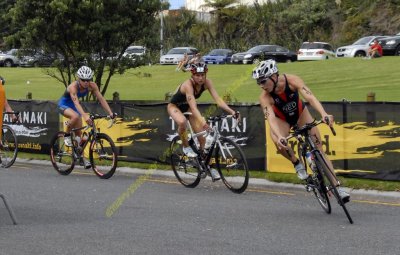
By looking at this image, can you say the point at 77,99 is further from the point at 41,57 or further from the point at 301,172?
the point at 41,57

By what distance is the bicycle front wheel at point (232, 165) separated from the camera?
1030 cm

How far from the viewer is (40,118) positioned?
16.2m

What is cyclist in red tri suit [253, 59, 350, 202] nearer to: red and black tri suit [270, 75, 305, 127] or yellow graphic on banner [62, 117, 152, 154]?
red and black tri suit [270, 75, 305, 127]

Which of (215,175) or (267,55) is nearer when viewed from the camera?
(215,175)

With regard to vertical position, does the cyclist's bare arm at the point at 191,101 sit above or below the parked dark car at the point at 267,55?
below

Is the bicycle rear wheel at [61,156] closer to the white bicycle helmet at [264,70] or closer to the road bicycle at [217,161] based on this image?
the road bicycle at [217,161]

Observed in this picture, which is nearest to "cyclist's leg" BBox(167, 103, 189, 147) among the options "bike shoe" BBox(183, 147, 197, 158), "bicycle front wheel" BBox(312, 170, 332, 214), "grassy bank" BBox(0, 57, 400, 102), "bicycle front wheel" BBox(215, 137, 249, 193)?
"bike shoe" BBox(183, 147, 197, 158)

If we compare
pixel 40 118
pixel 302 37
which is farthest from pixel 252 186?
pixel 302 37

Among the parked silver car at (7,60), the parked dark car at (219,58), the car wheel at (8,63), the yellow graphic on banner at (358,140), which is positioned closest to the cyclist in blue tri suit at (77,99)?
the yellow graphic on banner at (358,140)

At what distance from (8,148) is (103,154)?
136 inches

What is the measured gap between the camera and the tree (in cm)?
1850

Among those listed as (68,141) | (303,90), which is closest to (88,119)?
(68,141)

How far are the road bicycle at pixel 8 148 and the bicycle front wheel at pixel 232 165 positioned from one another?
5488mm

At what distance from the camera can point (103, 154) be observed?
1230 centimetres
